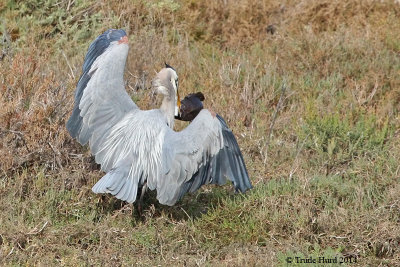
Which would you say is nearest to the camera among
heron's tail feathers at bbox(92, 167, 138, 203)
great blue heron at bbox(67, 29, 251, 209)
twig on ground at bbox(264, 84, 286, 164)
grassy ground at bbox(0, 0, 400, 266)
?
grassy ground at bbox(0, 0, 400, 266)

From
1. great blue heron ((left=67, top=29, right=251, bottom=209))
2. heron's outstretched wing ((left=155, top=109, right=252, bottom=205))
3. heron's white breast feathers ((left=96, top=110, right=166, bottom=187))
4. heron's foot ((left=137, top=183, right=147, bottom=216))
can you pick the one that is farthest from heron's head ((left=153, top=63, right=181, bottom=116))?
heron's foot ((left=137, top=183, right=147, bottom=216))

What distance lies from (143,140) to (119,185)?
500 millimetres

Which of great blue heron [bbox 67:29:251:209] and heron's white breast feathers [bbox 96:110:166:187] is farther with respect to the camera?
heron's white breast feathers [bbox 96:110:166:187]

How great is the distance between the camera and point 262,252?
550cm

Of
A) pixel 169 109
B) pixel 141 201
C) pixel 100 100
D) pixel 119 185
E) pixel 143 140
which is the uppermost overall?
pixel 100 100

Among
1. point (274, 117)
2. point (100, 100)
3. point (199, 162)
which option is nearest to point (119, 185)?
point (199, 162)

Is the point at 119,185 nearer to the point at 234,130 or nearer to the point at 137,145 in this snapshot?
the point at 137,145

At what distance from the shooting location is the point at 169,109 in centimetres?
649

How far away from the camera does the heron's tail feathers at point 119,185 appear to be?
18.6 feet

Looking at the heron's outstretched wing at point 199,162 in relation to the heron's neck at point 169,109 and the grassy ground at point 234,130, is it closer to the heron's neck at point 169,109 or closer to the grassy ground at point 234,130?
the grassy ground at point 234,130

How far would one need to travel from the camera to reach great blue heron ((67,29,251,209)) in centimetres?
577

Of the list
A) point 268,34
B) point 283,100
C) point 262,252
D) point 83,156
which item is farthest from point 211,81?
point 262,252

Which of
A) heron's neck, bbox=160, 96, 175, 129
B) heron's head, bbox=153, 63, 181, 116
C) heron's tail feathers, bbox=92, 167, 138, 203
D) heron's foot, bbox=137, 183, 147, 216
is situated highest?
heron's head, bbox=153, 63, 181, 116

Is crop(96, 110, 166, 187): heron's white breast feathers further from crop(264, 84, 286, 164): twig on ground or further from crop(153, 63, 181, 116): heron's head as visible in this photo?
crop(264, 84, 286, 164): twig on ground
